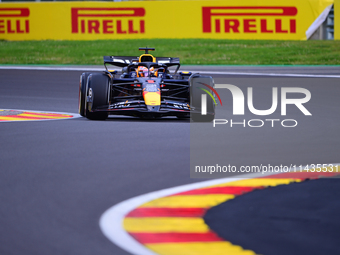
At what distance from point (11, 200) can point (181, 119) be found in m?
5.16

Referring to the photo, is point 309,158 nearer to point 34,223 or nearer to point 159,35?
point 34,223

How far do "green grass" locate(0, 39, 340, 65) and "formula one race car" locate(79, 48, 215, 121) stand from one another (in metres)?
11.2

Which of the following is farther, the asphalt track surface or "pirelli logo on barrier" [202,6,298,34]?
"pirelli logo on barrier" [202,6,298,34]

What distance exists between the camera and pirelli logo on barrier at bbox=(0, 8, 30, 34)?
24688 mm

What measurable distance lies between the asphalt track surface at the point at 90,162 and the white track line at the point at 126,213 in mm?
65

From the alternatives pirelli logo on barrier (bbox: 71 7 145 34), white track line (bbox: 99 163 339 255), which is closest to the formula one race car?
white track line (bbox: 99 163 339 255)

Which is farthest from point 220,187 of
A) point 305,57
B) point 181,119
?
point 305,57

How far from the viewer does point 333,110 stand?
10484 millimetres

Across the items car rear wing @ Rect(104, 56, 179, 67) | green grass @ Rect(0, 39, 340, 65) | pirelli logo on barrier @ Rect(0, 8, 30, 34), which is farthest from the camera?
pirelli logo on barrier @ Rect(0, 8, 30, 34)

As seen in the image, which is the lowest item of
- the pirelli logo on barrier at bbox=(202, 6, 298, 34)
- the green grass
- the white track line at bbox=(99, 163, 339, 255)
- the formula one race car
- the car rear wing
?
the white track line at bbox=(99, 163, 339, 255)

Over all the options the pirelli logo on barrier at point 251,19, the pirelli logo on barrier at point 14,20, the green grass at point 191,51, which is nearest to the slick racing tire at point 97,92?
the green grass at point 191,51

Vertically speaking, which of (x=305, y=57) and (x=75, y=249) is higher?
(x=305, y=57)

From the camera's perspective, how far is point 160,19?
2420 centimetres

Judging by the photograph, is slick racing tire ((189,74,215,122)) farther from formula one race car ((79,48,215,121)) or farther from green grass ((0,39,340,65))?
green grass ((0,39,340,65))
